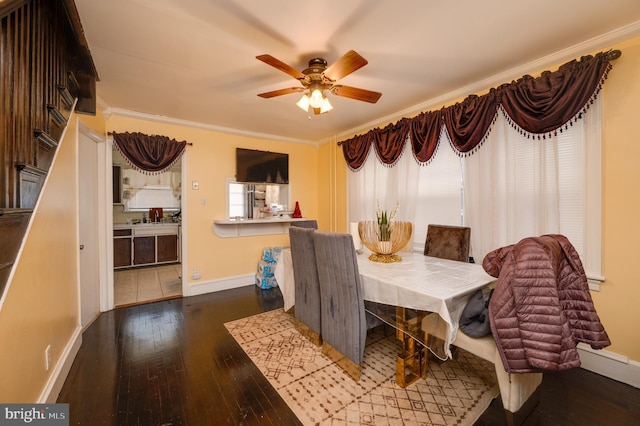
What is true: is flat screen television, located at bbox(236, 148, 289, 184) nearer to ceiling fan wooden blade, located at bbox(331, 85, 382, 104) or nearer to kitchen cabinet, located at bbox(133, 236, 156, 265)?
ceiling fan wooden blade, located at bbox(331, 85, 382, 104)

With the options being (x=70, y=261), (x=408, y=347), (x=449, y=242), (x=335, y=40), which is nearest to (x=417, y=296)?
(x=408, y=347)

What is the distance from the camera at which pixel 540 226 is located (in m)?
2.14

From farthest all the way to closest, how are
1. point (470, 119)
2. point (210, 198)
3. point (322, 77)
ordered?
point (210, 198) < point (470, 119) < point (322, 77)

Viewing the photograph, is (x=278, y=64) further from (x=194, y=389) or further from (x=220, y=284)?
(x=220, y=284)

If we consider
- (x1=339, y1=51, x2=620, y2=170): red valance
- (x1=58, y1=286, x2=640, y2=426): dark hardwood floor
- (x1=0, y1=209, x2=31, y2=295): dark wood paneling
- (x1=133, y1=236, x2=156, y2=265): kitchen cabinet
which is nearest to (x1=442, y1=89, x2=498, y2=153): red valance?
(x1=339, y1=51, x2=620, y2=170): red valance

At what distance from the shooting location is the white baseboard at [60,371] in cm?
156

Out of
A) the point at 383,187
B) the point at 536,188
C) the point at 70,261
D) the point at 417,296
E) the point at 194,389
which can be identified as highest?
the point at 383,187

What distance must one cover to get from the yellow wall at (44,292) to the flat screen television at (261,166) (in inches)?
76.3

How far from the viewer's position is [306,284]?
2307mm

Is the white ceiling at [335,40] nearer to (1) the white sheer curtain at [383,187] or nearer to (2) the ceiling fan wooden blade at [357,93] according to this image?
(2) the ceiling fan wooden blade at [357,93]

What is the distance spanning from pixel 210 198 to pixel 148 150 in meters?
0.97

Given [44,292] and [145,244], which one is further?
[145,244]

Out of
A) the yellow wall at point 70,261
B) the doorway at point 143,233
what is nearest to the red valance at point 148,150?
the yellow wall at point 70,261

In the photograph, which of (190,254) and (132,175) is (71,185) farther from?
(132,175)
